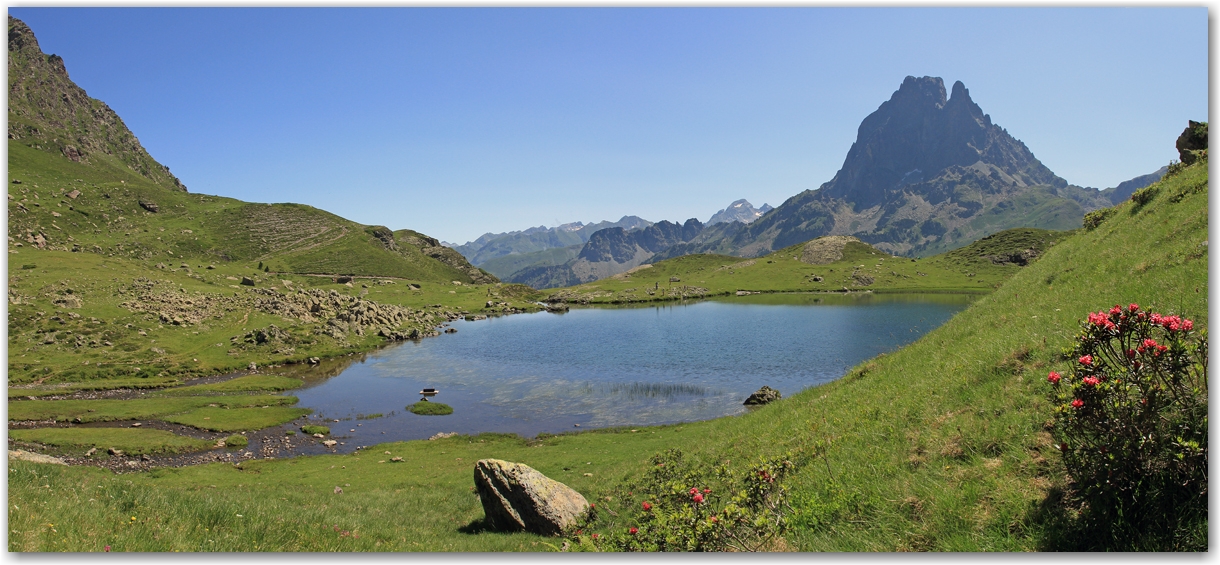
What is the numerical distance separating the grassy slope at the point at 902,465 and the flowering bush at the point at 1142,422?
136 cm

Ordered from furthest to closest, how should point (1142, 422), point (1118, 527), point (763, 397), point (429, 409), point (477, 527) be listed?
point (429, 409), point (763, 397), point (477, 527), point (1118, 527), point (1142, 422)

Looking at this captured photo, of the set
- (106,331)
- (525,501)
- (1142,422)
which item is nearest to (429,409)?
(525,501)

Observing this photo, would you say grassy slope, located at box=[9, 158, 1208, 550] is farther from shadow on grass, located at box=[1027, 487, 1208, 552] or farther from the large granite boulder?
the large granite boulder

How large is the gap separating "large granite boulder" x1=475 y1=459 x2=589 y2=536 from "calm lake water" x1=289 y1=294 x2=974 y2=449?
99.6ft

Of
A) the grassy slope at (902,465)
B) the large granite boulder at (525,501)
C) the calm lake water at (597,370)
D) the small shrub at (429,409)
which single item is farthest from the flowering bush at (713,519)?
the small shrub at (429,409)

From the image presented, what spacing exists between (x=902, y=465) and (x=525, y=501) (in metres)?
11.8

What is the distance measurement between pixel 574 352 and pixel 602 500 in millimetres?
76728

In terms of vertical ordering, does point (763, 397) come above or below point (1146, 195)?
below

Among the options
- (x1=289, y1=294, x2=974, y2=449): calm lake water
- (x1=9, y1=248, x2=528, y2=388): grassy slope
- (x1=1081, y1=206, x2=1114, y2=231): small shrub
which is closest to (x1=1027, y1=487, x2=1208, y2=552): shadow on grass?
(x1=1081, y1=206, x2=1114, y2=231): small shrub

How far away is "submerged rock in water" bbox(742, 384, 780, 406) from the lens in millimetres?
54006

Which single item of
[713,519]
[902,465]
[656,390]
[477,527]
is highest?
[713,519]

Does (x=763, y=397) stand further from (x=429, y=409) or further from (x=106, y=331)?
(x=106, y=331)

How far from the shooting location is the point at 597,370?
3123 inches

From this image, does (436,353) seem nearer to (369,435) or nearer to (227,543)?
(369,435)
